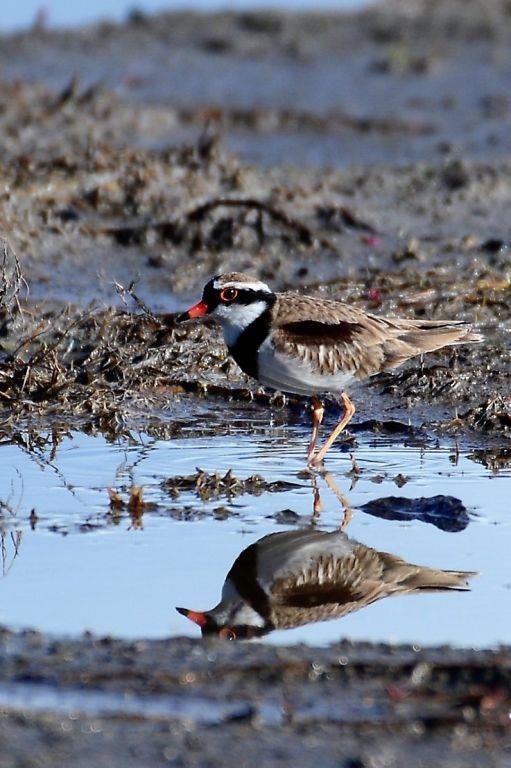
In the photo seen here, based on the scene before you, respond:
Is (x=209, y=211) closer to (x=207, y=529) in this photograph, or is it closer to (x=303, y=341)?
(x=303, y=341)

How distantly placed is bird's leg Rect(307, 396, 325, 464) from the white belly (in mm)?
217

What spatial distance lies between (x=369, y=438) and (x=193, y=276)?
3.14 m

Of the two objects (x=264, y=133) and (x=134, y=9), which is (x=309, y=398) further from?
(x=134, y=9)

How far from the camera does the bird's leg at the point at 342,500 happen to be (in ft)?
22.3

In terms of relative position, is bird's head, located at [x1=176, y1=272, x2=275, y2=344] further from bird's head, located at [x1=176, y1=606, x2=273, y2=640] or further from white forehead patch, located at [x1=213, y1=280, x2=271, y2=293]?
bird's head, located at [x1=176, y1=606, x2=273, y2=640]

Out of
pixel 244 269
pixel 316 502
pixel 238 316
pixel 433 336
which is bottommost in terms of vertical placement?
pixel 316 502

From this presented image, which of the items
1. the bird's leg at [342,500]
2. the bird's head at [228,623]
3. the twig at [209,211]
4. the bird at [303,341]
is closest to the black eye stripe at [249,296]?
the bird at [303,341]

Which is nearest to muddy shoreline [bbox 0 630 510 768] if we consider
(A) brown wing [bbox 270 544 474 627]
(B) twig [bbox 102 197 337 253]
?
(A) brown wing [bbox 270 544 474 627]

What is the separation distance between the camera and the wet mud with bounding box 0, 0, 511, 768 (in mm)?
4707

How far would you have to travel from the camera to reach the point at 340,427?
8133 millimetres

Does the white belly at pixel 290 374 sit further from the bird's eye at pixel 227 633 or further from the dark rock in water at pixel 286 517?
the bird's eye at pixel 227 633

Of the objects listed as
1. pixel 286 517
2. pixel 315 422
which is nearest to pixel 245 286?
pixel 315 422

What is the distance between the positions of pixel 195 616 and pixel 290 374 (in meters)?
2.44

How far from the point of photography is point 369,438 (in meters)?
8.38
